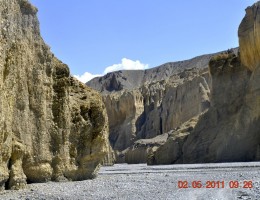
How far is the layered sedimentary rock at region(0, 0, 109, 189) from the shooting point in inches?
522

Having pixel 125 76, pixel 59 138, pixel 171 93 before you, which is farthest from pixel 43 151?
pixel 125 76

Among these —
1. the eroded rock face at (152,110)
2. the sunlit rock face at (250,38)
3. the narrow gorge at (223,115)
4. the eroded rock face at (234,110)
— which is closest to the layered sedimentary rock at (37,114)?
the narrow gorge at (223,115)

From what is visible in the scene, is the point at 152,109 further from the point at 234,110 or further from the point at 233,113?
the point at 233,113

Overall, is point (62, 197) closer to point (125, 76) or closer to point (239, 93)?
point (239, 93)

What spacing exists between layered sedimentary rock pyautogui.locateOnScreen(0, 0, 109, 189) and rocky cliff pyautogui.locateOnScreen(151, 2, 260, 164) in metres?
23.8

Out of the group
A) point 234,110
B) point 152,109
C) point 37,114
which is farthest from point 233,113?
point 152,109

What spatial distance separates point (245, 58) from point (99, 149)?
31574 mm

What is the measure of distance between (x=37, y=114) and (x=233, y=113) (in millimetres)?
34477

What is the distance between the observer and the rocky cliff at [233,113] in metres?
42.2

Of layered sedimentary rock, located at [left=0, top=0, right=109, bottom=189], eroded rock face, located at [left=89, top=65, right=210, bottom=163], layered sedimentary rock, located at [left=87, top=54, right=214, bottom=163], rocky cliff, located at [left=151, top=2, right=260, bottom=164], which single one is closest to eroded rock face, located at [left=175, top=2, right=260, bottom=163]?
rocky cliff, located at [left=151, top=2, right=260, bottom=164]

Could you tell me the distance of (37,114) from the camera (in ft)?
53.3

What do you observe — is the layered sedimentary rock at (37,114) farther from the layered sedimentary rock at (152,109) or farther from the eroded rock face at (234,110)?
the layered sedimentary rock at (152,109)

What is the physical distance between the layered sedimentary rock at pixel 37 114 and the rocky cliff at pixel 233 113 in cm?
2380

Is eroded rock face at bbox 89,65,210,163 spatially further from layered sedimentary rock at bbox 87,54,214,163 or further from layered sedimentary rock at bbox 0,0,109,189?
layered sedimentary rock at bbox 0,0,109,189
